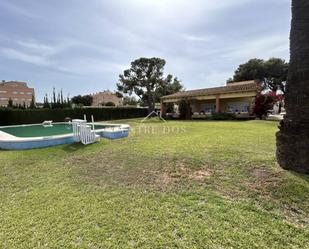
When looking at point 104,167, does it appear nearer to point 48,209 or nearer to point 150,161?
point 150,161

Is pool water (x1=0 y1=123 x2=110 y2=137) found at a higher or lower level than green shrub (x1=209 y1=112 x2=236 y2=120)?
lower

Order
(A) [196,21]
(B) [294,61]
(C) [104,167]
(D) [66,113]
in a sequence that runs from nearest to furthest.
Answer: (B) [294,61] → (C) [104,167] → (A) [196,21] → (D) [66,113]

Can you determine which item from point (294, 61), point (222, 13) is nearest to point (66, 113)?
point (222, 13)

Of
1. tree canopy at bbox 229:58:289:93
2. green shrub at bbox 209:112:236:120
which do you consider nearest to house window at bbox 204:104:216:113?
green shrub at bbox 209:112:236:120

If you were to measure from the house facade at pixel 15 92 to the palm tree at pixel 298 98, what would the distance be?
72562 mm

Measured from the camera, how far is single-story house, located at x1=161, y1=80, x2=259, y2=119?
953 inches

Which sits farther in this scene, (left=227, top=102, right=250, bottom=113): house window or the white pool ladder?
(left=227, top=102, right=250, bottom=113): house window

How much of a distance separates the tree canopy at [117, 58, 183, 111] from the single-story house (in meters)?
5.55

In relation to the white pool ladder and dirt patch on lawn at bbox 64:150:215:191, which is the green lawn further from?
the white pool ladder

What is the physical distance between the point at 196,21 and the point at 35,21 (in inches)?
391

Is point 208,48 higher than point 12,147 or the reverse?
higher

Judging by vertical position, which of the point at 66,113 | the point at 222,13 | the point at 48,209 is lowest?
the point at 48,209

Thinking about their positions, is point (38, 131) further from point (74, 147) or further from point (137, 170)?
point (137, 170)

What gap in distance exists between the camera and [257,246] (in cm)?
239
